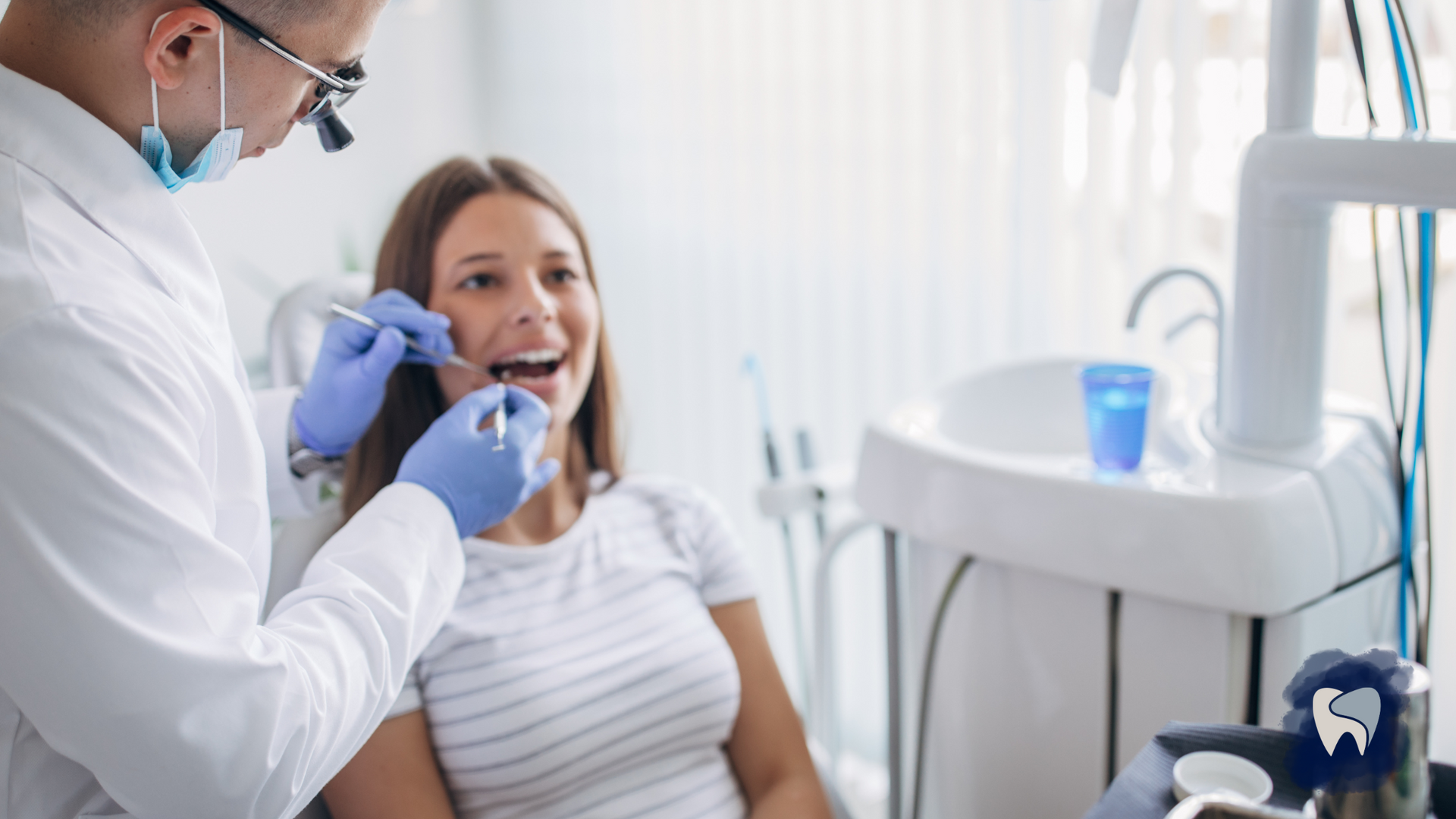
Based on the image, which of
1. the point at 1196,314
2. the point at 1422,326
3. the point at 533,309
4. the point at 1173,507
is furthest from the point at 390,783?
the point at 1422,326

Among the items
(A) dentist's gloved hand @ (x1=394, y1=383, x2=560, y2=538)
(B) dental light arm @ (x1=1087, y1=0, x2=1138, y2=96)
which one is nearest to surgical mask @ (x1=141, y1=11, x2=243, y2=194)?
(A) dentist's gloved hand @ (x1=394, y1=383, x2=560, y2=538)

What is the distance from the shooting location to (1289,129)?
110cm

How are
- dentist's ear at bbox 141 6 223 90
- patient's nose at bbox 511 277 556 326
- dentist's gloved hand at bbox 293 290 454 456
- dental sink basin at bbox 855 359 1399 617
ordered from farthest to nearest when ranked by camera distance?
patient's nose at bbox 511 277 556 326 → dentist's gloved hand at bbox 293 290 454 456 → dental sink basin at bbox 855 359 1399 617 → dentist's ear at bbox 141 6 223 90

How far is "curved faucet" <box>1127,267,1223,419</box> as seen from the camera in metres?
1.23

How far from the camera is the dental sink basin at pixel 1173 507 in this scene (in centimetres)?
101

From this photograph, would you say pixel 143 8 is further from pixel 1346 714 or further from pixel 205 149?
pixel 1346 714

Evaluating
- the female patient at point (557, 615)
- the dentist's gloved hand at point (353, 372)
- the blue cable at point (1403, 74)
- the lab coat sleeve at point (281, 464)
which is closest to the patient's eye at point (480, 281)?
the female patient at point (557, 615)

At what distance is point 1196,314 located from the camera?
4.16 feet

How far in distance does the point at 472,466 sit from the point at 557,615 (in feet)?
1.04

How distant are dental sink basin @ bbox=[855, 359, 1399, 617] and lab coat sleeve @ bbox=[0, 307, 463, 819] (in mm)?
700

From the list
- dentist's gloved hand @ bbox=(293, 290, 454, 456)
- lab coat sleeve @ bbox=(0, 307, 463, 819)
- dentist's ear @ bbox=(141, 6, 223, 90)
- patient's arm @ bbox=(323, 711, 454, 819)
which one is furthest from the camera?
dentist's gloved hand @ bbox=(293, 290, 454, 456)

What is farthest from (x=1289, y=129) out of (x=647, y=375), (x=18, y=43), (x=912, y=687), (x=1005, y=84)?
(x=647, y=375)

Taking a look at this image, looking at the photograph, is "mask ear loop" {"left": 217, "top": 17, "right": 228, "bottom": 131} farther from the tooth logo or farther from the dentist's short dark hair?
the tooth logo

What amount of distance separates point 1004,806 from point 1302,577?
17.9 inches
